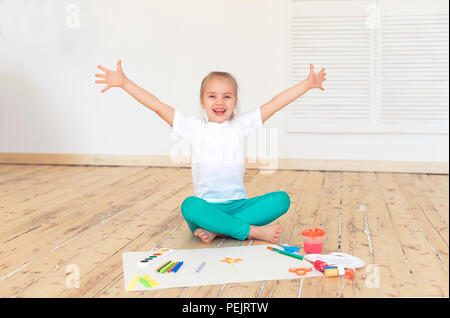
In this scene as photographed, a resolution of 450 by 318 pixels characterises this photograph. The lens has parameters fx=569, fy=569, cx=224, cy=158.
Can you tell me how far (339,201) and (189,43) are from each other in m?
1.45

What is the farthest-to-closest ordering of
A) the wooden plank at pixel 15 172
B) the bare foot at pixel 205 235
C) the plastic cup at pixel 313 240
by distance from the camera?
the wooden plank at pixel 15 172
the bare foot at pixel 205 235
the plastic cup at pixel 313 240

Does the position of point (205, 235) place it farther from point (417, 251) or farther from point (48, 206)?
point (48, 206)

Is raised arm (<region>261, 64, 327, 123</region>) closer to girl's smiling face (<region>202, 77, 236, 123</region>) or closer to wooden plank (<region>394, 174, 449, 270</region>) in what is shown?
girl's smiling face (<region>202, 77, 236, 123</region>)

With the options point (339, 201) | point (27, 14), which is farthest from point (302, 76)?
point (27, 14)

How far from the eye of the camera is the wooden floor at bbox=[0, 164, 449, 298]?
4.47 ft

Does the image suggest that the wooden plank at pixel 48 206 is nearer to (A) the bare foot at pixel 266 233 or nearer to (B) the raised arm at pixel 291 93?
(A) the bare foot at pixel 266 233

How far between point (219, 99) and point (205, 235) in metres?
0.44

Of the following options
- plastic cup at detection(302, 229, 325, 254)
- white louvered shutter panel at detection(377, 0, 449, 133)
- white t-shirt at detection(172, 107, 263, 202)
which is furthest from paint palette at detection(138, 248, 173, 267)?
white louvered shutter panel at detection(377, 0, 449, 133)

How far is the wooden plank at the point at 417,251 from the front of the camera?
1361 mm

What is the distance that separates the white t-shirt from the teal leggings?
4 cm

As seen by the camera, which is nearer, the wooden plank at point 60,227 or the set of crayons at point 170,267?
the set of crayons at point 170,267

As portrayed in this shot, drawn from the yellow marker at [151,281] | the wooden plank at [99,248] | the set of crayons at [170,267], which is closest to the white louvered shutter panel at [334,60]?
the wooden plank at [99,248]
